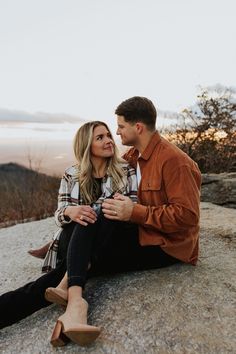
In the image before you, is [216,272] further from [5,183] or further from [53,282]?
[5,183]

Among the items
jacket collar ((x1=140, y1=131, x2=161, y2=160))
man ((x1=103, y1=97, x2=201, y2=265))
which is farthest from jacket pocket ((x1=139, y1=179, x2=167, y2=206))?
jacket collar ((x1=140, y1=131, x2=161, y2=160))

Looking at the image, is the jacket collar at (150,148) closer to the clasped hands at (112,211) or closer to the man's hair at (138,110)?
the man's hair at (138,110)

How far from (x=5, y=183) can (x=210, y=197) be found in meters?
5.20

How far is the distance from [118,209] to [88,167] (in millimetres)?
627

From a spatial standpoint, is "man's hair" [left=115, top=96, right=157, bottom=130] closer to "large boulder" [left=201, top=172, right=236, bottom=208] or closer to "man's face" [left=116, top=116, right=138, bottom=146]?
"man's face" [left=116, top=116, right=138, bottom=146]

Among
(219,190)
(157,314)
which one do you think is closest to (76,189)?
(157,314)

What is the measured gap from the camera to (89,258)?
2686 millimetres

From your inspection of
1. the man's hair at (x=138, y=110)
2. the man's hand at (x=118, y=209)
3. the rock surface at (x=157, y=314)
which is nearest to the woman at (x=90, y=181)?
the man's hand at (x=118, y=209)

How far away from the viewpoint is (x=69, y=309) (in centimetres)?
249

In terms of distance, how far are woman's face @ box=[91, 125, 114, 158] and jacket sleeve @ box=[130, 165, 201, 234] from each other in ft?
1.96

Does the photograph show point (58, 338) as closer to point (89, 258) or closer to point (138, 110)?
point (89, 258)

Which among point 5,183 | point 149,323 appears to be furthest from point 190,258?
point 5,183

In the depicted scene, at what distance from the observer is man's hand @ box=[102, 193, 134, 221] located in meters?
2.68

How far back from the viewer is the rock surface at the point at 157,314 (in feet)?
8.00
